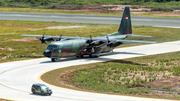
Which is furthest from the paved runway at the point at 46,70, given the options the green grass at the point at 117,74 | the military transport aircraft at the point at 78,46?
the green grass at the point at 117,74

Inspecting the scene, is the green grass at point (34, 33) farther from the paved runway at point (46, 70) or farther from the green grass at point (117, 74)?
the green grass at point (117, 74)

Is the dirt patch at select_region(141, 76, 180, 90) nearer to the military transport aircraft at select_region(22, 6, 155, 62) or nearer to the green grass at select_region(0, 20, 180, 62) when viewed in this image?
the military transport aircraft at select_region(22, 6, 155, 62)

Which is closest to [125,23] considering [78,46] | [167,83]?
[78,46]

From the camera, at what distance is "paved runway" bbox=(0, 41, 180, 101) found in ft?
92.5

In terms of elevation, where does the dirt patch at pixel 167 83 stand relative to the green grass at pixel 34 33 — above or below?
below

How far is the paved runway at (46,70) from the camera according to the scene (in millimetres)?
28203

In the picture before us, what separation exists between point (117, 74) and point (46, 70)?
937 centimetres

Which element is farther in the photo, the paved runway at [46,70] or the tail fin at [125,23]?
the tail fin at [125,23]

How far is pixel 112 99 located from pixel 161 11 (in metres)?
108

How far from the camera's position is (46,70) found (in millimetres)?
41781

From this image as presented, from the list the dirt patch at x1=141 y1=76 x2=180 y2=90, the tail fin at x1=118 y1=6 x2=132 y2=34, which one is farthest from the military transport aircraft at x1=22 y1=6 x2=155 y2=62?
the dirt patch at x1=141 y1=76 x2=180 y2=90

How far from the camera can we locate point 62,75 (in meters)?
39.6

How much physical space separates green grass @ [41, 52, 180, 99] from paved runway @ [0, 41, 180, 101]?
2276 mm

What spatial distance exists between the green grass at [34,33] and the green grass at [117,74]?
534 inches
